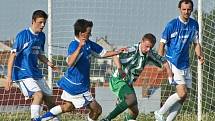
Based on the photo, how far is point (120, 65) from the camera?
9.44m

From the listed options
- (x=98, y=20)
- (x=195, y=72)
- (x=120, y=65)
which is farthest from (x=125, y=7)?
(x=120, y=65)

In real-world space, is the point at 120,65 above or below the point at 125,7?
below

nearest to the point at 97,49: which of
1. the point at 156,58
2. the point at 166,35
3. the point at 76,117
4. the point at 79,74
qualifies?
the point at 79,74

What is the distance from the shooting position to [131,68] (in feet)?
32.0

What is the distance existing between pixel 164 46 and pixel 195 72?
2.80m

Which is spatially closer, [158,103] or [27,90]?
[27,90]

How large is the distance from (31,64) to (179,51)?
234 centimetres

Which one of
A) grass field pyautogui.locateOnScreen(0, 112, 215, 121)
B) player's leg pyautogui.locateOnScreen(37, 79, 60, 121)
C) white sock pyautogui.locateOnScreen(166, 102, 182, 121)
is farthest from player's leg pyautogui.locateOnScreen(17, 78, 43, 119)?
grass field pyautogui.locateOnScreen(0, 112, 215, 121)

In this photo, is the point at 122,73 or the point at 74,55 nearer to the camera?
the point at 74,55

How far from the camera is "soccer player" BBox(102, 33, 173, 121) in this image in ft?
31.4

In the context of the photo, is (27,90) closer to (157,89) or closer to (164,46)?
(164,46)

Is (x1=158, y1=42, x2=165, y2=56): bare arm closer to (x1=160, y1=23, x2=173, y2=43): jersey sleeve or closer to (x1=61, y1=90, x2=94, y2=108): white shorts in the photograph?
(x1=160, y1=23, x2=173, y2=43): jersey sleeve

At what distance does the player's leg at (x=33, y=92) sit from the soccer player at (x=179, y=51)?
73.6 inches

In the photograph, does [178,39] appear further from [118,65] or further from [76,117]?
[76,117]
